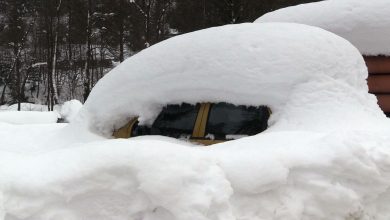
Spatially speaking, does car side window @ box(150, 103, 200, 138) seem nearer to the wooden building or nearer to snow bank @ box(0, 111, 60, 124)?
the wooden building

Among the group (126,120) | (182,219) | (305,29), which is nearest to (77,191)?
(182,219)

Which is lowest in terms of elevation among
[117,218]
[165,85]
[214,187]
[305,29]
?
[117,218]

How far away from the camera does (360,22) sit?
287 inches

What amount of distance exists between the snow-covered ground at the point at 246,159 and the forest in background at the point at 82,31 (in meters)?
16.8

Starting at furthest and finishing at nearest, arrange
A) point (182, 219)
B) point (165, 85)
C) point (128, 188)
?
point (165, 85) → point (128, 188) → point (182, 219)

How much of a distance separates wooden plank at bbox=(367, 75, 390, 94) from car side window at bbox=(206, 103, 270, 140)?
12.1ft

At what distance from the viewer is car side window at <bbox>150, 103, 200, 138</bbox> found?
→ 482cm

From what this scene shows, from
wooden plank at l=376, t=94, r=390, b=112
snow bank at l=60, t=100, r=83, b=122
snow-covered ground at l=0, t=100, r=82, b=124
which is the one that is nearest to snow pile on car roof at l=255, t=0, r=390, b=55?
wooden plank at l=376, t=94, r=390, b=112

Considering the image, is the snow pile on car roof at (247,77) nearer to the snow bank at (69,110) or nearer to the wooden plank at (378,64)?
the wooden plank at (378,64)

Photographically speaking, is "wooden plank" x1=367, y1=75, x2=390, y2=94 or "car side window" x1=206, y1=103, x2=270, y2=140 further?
"wooden plank" x1=367, y1=75, x2=390, y2=94

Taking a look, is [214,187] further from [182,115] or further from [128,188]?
[182,115]

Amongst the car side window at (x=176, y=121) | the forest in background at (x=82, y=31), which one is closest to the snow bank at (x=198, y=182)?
the car side window at (x=176, y=121)

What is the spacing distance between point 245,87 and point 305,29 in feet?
3.55

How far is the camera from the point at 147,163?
2885mm
